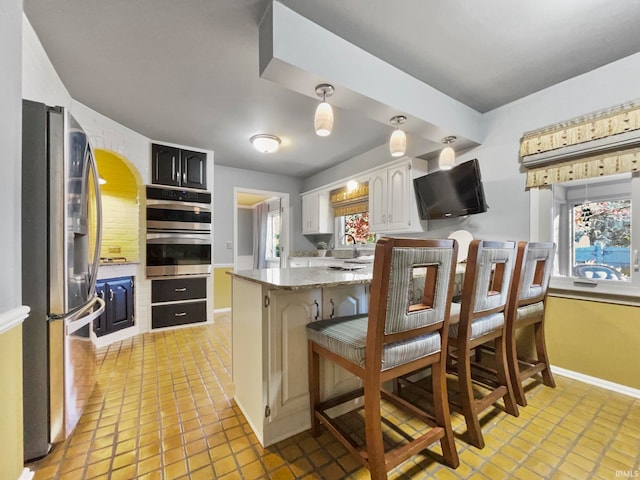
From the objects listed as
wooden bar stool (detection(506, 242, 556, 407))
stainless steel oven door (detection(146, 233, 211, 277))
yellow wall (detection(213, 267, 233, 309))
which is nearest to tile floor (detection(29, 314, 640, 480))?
wooden bar stool (detection(506, 242, 556, 407))

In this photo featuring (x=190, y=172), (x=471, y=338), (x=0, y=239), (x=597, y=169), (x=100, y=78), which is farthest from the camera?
(x=190, y=172)

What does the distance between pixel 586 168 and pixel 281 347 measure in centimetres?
255

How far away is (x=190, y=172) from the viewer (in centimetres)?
356

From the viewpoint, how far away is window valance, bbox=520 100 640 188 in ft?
5.95

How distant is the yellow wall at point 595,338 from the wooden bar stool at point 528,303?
34cm

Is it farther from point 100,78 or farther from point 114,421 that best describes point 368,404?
point 100,78

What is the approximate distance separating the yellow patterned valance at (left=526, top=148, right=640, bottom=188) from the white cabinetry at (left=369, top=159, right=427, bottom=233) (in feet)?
3.54

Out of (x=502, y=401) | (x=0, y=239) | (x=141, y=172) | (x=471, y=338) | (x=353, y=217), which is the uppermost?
(x=141, y=172)

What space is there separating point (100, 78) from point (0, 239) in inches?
71.9

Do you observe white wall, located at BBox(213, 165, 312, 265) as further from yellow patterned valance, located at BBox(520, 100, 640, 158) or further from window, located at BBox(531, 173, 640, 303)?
window, located at BBox(531, 173, 640, 303)

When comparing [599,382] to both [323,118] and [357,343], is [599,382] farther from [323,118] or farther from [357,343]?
[323,118]

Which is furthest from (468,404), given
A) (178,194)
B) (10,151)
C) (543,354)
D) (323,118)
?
(178,194)

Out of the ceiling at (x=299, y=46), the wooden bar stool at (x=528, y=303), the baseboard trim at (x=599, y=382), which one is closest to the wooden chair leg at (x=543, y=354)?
the wooden bar stool at (x=528, y=303)

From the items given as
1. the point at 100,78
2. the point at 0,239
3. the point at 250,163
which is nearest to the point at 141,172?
the point at 100,78
